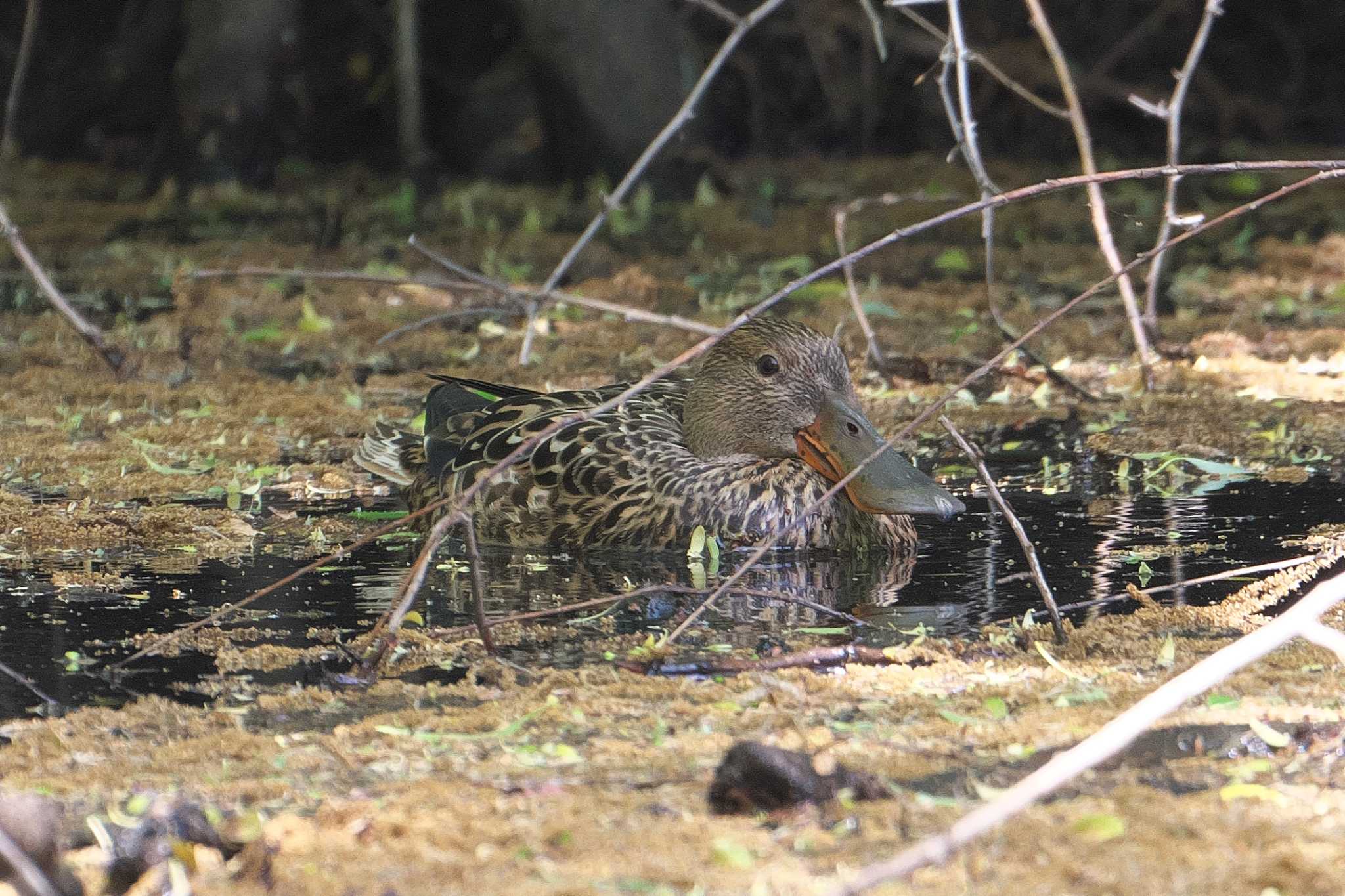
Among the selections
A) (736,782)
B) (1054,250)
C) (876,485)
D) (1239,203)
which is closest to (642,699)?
(736,782)

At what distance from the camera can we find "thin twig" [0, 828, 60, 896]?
246 centimetres

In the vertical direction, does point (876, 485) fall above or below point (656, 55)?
below

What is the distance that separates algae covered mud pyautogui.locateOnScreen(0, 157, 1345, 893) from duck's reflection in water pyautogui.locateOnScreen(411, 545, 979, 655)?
0.06 ft

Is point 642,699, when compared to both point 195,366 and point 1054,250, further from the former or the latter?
point 1054,250

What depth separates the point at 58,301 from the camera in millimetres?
6539

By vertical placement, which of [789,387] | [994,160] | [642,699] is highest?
[994,160]

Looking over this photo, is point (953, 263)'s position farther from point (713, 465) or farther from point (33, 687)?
point (33, 687)

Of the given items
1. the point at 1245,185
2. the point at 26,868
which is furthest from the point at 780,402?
the point at 1245,185

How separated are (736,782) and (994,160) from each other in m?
12.1

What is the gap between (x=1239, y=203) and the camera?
11.9 metres

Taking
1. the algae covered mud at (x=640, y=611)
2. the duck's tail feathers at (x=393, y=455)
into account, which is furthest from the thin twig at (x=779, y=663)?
the duck's tail feathers at (x=393, y=455)

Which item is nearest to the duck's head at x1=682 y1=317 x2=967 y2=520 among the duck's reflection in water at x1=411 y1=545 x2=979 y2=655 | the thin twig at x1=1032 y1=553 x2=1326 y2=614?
the duck's reflection in water at x1=411 y1=545 x2=979 y2=655

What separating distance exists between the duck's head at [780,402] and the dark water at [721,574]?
0.40 metres

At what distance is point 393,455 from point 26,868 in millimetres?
3920
